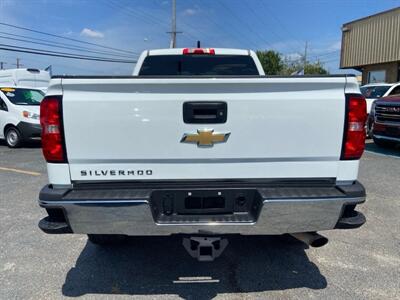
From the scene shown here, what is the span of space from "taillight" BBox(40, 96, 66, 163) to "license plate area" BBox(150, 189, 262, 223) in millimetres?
751

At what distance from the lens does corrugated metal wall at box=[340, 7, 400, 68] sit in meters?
21.7

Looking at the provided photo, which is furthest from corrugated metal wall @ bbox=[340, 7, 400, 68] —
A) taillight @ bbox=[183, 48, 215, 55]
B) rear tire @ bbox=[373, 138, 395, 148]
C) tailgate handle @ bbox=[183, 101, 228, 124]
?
tailgate handle @ bbox=[183, 101, 228, 124]

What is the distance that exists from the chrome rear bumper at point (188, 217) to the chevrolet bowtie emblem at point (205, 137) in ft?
1.53

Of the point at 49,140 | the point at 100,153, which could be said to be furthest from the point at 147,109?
the point at 49,140

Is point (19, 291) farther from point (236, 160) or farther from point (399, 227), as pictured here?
point (399, 227)

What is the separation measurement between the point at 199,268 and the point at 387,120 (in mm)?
8297

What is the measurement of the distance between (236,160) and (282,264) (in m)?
1.47

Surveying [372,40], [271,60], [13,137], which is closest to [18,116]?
[13,137]

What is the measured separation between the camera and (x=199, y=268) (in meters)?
3.44

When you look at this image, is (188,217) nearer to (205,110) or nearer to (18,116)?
(205,110)

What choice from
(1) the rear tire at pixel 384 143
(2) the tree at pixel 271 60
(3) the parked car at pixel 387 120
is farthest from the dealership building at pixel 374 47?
(2) the tree at pixel 271 60

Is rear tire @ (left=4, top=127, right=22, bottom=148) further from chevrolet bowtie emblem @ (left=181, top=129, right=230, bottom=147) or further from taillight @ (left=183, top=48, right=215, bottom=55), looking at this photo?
chevrolet bowtie emblem @ (left=181, top=129, right=230, bottom=147)

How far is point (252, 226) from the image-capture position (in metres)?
2.60

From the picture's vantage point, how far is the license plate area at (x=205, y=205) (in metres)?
2.63
